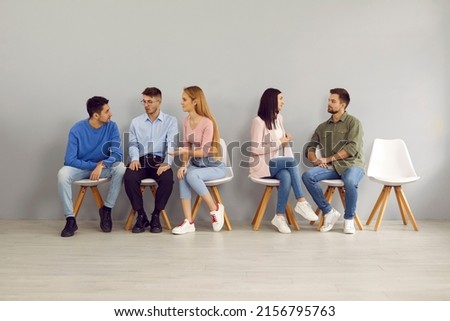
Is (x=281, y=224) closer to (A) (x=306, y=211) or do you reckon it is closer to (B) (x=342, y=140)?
(A) (x=306, y=211)

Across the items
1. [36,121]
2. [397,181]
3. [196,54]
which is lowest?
[397,181]

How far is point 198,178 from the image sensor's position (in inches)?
169

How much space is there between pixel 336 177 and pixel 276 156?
0.52 m

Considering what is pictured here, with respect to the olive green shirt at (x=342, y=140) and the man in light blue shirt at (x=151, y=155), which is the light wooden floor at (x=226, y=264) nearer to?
the man in light blue shirt at (x=151, y=155)

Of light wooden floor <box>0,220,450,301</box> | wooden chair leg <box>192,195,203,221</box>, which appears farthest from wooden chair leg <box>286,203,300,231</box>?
wooden chair leg <box>192,195,203,221</box>

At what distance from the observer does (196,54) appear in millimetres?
4750

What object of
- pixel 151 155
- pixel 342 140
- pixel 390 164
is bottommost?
pixel 390 164

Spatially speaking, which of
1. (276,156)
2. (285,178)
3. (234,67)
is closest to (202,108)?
(234,67)

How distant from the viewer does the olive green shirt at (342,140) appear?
14.4 feet

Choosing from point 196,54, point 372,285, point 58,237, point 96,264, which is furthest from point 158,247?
point 196,54

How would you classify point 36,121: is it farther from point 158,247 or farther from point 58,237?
point 158,247

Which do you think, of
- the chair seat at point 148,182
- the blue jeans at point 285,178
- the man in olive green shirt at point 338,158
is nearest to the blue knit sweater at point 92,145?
the chair seat at point 148,182

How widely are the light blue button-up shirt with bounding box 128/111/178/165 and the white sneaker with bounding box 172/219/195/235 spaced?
62 cm

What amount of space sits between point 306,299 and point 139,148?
2.34 m
